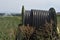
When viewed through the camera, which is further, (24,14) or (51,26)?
(24,14)

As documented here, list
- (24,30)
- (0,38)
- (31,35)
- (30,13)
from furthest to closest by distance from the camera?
(0,38) → (30,13) → (24,30) → (31,35)

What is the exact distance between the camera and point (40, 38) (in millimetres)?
10406

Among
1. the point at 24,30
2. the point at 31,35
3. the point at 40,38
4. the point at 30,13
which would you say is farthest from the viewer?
the point at 30,13

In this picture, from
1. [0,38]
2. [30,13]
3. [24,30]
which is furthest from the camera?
[0,38]

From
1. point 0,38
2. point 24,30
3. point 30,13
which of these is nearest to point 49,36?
point 24,30

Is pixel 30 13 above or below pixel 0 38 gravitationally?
above

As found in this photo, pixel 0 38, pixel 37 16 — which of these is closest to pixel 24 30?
pixel 37 16

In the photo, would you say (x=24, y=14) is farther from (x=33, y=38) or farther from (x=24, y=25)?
(x=33, y=38)

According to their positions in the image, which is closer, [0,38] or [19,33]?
[19,33]

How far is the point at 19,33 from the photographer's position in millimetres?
11930

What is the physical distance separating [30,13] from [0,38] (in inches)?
110

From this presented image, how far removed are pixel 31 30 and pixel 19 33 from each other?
611mm

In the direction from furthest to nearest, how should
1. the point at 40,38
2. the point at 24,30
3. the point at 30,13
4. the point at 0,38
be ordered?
the point at 0,38 → the point at 30,13 → the point at 24,30 → the point at 40,38

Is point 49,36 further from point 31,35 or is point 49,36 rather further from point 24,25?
point 24,25
